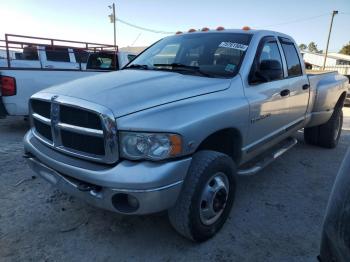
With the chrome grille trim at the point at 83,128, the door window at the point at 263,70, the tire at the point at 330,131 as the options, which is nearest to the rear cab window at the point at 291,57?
the door window at the point at 263,70

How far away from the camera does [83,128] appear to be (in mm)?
2295

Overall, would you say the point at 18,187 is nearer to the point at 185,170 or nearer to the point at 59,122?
the point at 59,122

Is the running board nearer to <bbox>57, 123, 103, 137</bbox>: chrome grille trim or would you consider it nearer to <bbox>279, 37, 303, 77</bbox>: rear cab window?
<bbox>279, 37, 303, 77</bbox>: rear cab window

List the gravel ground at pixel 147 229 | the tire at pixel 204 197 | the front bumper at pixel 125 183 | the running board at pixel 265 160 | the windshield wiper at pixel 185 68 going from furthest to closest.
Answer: the running board at pixel 265 160 → the windshield wiper at pixel 185 68 → the gravel ground at pixel 147 229 → the tire at pixel 204 197 → the front bumper at pixel 125 183

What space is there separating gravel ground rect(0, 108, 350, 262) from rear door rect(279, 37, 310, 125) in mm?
953

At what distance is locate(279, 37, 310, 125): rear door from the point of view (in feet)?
12.9

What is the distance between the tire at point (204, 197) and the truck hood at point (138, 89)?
55 centimetres

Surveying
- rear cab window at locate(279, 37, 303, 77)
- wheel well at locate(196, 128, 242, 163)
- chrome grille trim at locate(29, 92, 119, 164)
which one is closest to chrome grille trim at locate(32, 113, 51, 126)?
chrome grille trim at locate(29, 92, 119, 164)

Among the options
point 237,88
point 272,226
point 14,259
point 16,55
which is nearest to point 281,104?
point 237,88

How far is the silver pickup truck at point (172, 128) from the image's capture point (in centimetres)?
215

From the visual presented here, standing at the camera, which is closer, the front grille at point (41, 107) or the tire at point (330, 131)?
the front grille at point (41, 107)

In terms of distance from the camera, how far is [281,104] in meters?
3.63

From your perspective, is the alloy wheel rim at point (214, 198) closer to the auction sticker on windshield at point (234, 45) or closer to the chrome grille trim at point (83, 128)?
the chrome grille trim at point (83, 128)

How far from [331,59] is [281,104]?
5210 cm
